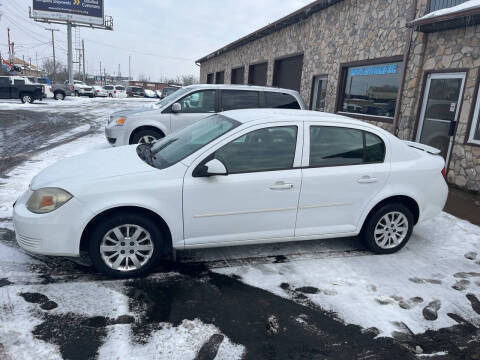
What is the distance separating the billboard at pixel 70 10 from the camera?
43656mm

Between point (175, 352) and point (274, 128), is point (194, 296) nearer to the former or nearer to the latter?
point (175, 352)

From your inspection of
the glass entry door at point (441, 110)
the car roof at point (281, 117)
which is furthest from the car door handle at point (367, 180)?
the glass entry door at point (441, 110)

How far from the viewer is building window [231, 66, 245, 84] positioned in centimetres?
2098

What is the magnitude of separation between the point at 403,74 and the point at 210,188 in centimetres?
704

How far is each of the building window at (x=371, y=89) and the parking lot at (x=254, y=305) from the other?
18.7 ft

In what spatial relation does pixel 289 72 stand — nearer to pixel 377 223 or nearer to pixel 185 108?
pixel 185 108

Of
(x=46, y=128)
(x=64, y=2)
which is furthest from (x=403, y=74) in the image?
(x=64, y=2)

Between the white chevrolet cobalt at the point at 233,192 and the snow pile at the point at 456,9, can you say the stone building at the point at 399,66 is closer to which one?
the snow pile at the point at 456,9

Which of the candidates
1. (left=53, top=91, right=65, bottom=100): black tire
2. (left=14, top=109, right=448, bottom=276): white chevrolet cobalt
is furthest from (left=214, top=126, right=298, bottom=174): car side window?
(left=53, top=91, right=65, bottom=100): black tire

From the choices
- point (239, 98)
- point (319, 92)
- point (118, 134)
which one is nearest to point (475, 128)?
point (239, 98)

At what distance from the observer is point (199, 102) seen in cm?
858

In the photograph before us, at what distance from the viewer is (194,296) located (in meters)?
3.42

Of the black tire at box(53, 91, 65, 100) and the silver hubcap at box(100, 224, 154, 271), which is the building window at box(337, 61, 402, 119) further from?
the black tire at box(53, 91, 65, 100)

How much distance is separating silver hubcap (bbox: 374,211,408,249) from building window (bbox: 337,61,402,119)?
18.3ft
